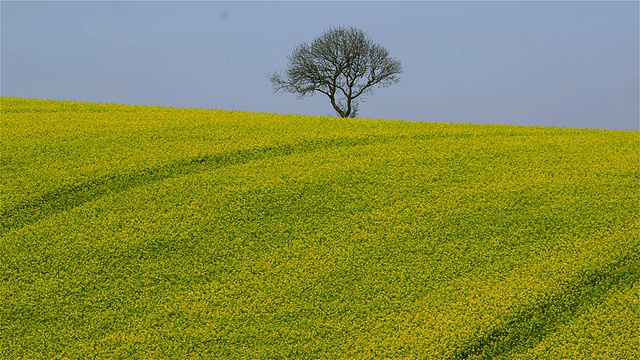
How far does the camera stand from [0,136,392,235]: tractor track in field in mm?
10719

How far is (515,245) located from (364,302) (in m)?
2.97

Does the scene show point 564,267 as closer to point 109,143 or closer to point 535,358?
point 535,358

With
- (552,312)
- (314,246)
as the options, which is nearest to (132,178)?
(314,246)

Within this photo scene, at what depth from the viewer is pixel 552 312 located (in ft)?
27.8

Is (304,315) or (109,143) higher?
(109,143)

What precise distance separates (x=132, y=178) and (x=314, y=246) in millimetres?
4372

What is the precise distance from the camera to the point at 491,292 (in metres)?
8.77

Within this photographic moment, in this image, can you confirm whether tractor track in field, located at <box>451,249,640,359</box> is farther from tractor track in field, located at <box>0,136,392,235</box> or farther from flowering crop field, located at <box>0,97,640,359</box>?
tractor track in field, located at <box>0,136,392,235</box>

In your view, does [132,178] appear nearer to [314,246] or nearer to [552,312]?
[314,246]

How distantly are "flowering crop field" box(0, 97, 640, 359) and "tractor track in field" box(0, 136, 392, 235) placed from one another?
4cm

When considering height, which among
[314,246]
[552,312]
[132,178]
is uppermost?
[132,178]

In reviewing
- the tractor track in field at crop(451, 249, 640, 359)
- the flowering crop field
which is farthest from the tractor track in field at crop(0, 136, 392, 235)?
the tractor track in field at crop(451, 249, 640, 359)

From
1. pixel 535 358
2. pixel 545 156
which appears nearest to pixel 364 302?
pixel 535 358

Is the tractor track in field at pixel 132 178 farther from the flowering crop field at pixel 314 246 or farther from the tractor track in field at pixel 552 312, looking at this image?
the tractor track in field at pixel 552 312
